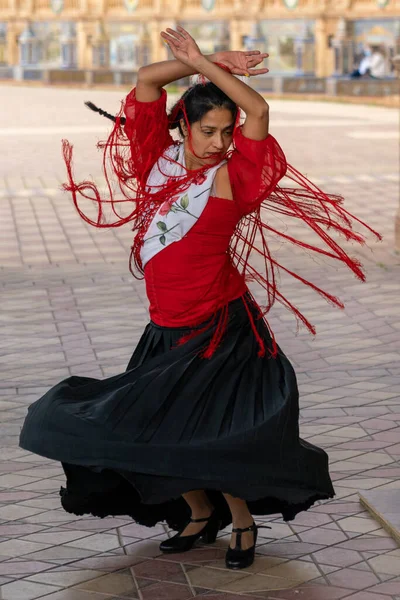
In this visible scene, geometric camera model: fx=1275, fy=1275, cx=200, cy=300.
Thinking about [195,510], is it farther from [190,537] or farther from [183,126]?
[183,126]

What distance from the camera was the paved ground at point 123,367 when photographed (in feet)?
11.8

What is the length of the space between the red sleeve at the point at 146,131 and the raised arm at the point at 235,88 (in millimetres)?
229

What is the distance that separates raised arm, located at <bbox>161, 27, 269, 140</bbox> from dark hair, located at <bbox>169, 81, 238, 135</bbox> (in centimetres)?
8

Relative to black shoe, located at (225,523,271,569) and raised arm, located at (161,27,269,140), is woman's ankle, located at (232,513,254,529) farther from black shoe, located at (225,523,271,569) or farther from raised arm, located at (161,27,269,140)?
raised arm, located at (161,27,269,140)

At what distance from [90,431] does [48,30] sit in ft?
176

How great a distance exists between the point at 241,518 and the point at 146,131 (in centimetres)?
114

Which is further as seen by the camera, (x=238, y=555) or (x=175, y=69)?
(x=238, y=555)

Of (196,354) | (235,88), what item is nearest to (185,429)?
(196,354)

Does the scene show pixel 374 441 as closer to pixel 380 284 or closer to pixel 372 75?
pixel 380 284

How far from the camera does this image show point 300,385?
596cm

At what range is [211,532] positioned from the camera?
3834 mm

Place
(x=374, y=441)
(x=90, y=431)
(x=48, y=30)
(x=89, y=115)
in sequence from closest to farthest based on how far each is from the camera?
(x=90, y=431)
(x=374, y=441)
(x=89, y=115)
(x=48, y=30)

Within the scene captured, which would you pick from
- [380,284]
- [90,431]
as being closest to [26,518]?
[90,431]

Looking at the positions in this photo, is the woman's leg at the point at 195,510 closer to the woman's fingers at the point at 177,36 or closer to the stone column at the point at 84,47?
the woman's fingers at the point at 177,36
